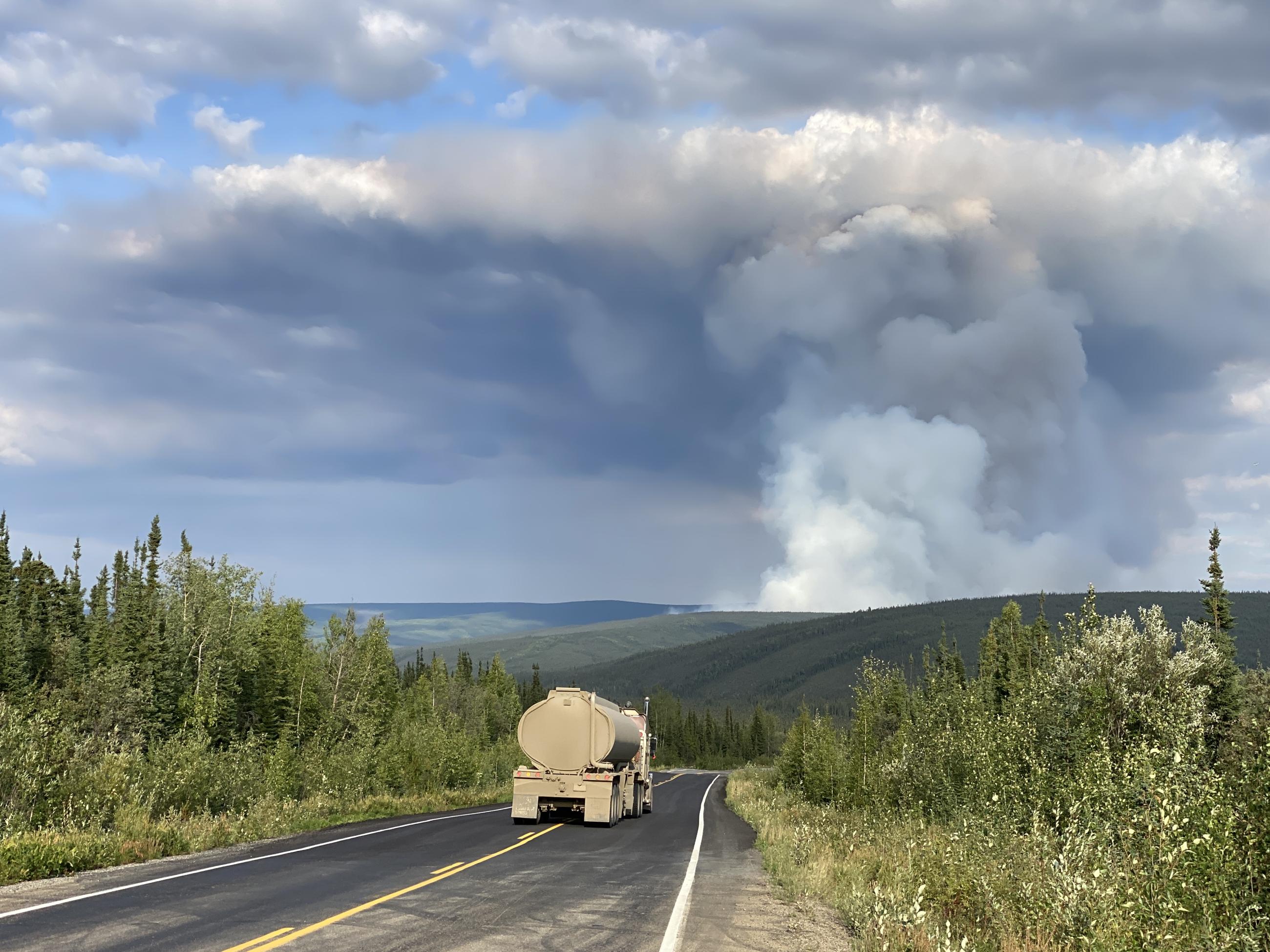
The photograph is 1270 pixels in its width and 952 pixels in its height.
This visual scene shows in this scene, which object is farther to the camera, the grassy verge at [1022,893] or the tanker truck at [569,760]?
the tanker truck at [569,760]

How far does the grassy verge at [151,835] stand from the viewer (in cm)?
1581

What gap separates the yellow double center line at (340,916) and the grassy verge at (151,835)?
586cm

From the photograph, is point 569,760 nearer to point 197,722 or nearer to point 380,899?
point 380,899

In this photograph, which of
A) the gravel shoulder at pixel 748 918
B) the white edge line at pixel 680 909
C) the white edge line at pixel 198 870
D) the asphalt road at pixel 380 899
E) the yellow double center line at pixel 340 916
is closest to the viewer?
the yellow double center line at pixel 340 916

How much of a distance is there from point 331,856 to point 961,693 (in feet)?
94.4

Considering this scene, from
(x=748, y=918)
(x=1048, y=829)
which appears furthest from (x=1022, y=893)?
(x=748, y=918)

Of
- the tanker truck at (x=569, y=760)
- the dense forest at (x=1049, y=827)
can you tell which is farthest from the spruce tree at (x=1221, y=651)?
the tanker truck at (x=569, y=760)

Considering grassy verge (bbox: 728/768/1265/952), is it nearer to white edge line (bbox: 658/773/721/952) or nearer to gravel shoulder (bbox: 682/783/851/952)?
gravel shoulder (bbox: 682/783/851/952)

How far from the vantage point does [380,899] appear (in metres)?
14.5

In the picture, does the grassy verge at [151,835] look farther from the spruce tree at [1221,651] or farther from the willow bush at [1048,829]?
the spruce tree at [1221,651]

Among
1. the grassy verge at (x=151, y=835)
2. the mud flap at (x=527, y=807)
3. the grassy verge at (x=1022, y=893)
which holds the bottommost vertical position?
the mud flap at (x=527, y=807)

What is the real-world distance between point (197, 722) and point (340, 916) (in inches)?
Answer: 2307

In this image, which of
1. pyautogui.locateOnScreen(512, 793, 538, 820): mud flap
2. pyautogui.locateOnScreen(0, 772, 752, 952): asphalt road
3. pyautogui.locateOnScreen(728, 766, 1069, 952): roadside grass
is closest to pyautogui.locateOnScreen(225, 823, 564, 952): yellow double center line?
pyautogui.locateOnScreen(0, 772, 752, 952): asphalt road

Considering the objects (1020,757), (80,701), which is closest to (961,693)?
(1020,757)
